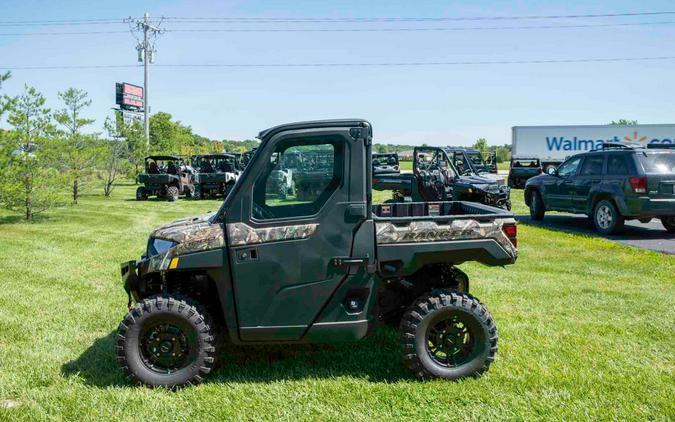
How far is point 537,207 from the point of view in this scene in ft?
52.0

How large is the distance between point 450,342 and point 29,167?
14381 mm

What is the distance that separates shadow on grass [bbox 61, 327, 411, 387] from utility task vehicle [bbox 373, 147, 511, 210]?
1018 cm

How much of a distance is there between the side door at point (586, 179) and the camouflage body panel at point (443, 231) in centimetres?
973

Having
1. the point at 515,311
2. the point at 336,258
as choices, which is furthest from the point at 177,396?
the point at 515,311

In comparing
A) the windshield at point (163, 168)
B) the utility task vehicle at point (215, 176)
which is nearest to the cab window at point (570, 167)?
the utility task vehicle at point (215, 176)

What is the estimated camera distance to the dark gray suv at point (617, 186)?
1195 cm

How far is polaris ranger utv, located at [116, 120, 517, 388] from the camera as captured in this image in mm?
4305

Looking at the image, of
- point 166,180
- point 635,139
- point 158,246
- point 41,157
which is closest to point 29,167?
point 41,157

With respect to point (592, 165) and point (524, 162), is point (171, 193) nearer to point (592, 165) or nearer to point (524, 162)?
point (592, 165)

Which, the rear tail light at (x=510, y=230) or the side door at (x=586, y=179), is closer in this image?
the rear tail light at (x=510, y=230)

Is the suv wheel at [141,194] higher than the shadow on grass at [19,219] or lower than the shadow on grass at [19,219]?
higher

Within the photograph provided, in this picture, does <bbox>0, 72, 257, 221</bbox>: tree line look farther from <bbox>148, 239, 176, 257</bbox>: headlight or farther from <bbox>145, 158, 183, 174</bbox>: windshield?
<bbox>148, 239, 176, 257</bbox>: headlight

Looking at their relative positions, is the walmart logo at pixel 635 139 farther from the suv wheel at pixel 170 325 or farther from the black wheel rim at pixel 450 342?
the suv wheel at pixel 170 325

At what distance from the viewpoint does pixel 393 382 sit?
4473mm
